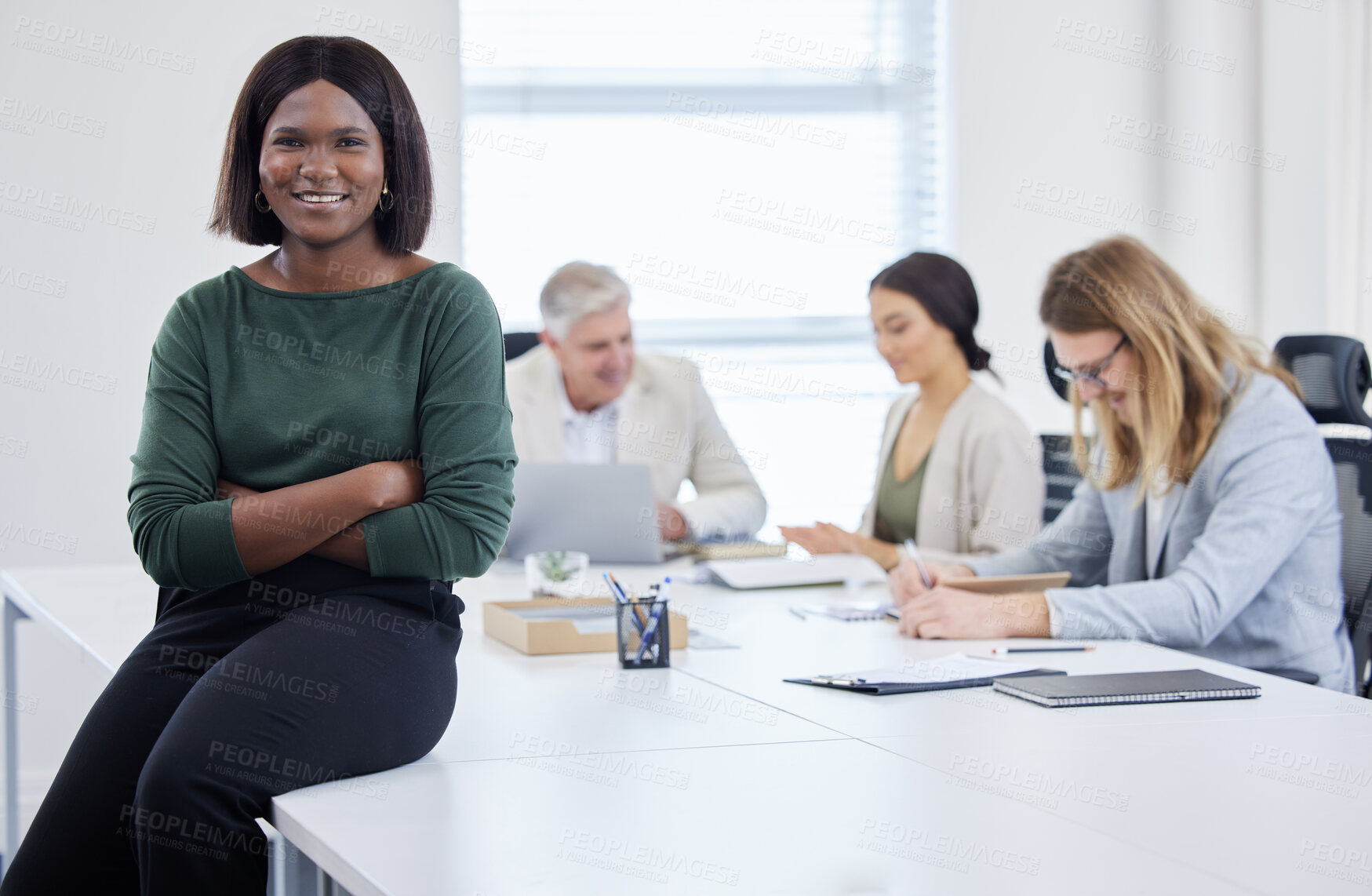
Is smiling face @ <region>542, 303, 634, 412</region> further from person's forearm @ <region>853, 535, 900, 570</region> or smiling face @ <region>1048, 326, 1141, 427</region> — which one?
smiling face @ <region>1048, 326, 1141, 427</region>

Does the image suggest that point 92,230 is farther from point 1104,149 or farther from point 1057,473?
point 1104,149

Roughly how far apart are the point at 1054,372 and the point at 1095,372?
0.24 meters

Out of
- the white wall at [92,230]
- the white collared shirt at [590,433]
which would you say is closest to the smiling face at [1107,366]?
the white collared shirt at [590,433]

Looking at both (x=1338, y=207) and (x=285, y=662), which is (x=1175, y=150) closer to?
(x=1338, y=207)

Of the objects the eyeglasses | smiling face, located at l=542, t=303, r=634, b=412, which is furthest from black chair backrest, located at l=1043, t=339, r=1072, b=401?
smiling face, located at l=542, t=303, r=634, b=412

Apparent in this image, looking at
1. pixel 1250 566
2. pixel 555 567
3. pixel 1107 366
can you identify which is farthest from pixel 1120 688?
pixel 555 567

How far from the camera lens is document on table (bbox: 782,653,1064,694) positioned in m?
1.60

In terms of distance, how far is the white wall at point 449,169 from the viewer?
3.64 meters

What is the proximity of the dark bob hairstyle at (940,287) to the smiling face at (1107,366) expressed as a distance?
902 millimetres

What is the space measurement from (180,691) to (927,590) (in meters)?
1.29

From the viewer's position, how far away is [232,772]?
1140mm

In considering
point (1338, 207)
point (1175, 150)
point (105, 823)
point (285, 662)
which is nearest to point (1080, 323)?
point (285, 662)

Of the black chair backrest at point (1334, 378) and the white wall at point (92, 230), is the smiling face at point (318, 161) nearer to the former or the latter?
the black chair backrest at point (1334, 378)

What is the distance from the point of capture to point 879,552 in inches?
115
